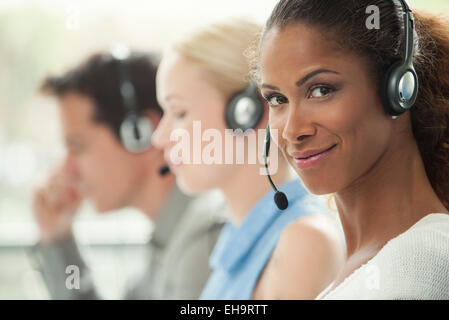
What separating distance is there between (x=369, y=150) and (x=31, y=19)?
154cm

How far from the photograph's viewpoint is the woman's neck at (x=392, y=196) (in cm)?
79

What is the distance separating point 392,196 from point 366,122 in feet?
0.34

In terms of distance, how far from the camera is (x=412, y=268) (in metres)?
0.70

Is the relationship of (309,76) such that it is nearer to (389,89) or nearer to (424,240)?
(389,89)

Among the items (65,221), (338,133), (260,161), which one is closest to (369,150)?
(338,133)

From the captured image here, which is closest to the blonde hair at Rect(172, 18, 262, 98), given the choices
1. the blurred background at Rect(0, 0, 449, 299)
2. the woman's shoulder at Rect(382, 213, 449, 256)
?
the blurred background at Rect(0, 0, 449, 299)

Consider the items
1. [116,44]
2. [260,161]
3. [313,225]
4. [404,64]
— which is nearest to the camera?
[404,64]

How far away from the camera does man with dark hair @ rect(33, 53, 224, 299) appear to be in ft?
5.66

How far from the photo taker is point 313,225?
1.10 metres

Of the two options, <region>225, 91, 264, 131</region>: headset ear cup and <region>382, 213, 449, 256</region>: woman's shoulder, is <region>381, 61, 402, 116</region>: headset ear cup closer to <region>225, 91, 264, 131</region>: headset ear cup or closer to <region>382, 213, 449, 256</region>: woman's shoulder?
<region>382, 213, 449, 256</region>: woman's shoulder

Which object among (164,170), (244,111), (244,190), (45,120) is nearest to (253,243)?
(244,190)

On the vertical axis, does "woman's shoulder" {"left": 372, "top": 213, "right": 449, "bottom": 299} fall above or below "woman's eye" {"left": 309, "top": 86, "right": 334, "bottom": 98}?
below

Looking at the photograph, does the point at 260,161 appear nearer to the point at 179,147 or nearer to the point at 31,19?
the point at 179,147

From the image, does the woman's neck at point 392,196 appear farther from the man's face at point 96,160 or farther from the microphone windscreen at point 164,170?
the man's face at point 96,160
